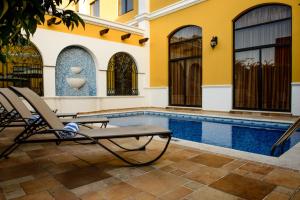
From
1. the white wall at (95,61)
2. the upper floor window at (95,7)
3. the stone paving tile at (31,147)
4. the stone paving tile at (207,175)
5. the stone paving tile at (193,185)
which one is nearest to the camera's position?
the stone paving tile at (193,185)

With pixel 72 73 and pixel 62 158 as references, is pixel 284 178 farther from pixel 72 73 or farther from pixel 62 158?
pixel 72 73

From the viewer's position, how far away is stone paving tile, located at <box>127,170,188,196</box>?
1.93 metres

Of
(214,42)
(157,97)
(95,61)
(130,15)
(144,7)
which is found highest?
(130,15)

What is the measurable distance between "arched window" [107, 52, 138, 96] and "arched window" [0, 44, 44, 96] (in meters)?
3.03

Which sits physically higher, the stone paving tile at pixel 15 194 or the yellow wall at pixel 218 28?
the yellow wall at pixel 218 28

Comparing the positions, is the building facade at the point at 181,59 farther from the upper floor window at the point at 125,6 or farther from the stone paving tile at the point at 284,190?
the stone paving tile at the point at 284,190

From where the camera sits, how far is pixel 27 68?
27.2 feet

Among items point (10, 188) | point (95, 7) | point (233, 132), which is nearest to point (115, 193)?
point (10, 188)

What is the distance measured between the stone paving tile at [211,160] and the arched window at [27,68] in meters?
7.33

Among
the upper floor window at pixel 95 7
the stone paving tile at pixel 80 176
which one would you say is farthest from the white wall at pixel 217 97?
the upper floor window at pixel 95 7

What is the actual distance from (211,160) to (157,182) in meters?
0.91

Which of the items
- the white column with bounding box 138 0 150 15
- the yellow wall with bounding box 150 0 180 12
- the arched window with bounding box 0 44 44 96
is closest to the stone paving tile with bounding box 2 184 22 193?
the arched window with bounding box 0 44 44 96

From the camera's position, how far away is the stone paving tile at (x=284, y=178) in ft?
6.58

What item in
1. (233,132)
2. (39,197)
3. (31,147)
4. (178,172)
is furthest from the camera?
(233,132)
